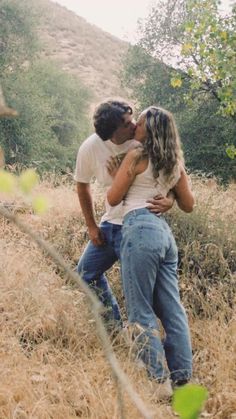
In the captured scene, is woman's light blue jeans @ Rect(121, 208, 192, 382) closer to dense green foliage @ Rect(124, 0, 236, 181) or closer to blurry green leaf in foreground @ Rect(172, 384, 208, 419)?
blurry green leaf in foreground @ Rect(172, 384, 208, 419)

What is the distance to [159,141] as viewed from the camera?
263cm

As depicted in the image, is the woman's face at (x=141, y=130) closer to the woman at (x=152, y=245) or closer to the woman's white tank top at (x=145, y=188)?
the woman at (x=152, y=245)

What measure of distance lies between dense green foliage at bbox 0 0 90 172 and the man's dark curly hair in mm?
8369

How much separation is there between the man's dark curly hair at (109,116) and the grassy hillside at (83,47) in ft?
79.9

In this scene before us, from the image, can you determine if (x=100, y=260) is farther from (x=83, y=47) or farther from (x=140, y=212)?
(x=83, y=47)

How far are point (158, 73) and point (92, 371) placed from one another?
12.0 metres

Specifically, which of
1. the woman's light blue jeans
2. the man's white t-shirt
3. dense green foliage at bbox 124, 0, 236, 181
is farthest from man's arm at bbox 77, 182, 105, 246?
dense green foliage at bbox 124, 0, 236, 181

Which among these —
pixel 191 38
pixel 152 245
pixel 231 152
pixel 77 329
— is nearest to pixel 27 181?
pixel 152 245

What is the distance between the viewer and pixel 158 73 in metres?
13.9

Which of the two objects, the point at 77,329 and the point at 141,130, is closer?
the point at 141,130

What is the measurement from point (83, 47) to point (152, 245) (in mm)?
32424

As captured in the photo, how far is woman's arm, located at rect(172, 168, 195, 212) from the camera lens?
2.87 metres

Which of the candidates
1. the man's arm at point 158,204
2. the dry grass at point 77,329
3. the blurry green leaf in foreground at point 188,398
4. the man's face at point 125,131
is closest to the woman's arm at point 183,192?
the man's arm at point 158,204

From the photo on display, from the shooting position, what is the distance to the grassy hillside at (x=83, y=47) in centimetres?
A: 2888
